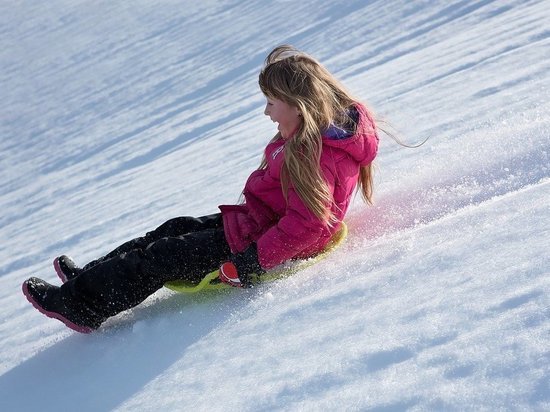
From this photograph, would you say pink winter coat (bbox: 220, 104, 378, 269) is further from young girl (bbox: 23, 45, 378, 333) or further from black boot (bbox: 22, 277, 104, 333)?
black boot (bbox: 22, 277, 104, 333)

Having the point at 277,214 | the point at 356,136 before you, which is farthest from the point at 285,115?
the point at 277,214

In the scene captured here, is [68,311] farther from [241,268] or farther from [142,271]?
[241,268]

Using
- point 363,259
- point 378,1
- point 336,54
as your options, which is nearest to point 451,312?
point 363,259

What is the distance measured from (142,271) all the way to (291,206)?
0.65 m

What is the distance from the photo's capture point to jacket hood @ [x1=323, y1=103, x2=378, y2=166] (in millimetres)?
2873

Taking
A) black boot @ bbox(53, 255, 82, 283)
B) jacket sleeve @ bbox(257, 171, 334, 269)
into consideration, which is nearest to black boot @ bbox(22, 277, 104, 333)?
black boot @ bbox(53, 255, 82, 283)

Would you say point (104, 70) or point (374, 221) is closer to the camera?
point (374, 221)

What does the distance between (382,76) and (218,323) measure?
4.61 m

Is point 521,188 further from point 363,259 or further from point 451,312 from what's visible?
point 451,312

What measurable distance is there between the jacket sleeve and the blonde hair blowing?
0.04 m

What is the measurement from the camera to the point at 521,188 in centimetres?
306

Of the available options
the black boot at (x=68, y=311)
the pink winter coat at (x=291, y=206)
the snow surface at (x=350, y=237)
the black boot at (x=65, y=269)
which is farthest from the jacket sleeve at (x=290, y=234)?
the black boot at (x=65, y=269)

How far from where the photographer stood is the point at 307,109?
288 cm

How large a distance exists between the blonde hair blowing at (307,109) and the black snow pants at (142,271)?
16.2 inches
